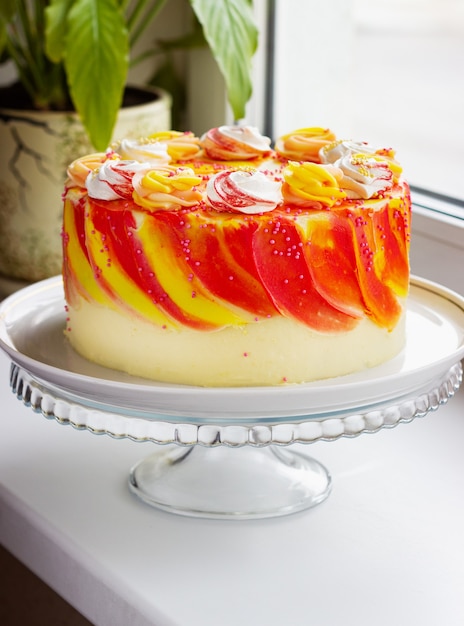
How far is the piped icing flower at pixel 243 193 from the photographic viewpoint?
793 millimetres

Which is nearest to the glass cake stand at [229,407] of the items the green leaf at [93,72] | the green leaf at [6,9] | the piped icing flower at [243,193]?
the piped icing flower at [243,193]

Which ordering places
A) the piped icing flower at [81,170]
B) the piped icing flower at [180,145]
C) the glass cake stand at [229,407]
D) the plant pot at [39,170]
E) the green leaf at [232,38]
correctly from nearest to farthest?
the glass cake stand at [229,407] < the piped icing flower at [81,170] < the piped icing flower at [180,145] < the green leaf at [232,38] < the plant pot at [39,170]

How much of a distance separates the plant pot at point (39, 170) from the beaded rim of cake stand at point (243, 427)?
62 cm

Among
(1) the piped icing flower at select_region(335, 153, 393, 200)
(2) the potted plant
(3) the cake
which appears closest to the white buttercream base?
(3) the cake

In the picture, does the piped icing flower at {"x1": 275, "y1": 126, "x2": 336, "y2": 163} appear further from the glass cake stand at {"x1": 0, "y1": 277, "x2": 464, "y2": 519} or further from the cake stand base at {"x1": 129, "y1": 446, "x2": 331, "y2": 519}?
the cake stand base at {"x1": 129, "y1": 446, "x2": 331, "y2": 519}

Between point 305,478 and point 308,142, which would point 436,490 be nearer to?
point 305,478

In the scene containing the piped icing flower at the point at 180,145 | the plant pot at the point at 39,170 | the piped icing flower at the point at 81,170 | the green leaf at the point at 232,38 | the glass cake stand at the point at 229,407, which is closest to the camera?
the glass cake stand at the point at 229,407

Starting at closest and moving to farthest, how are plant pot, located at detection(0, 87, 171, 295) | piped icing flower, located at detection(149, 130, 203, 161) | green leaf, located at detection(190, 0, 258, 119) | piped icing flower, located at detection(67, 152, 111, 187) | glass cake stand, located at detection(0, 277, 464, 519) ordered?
glass cake stand, located at detection(0, 277, 464, 519) → piped icing flower, located at detection(67, 152, 111, 187) → piped icing flower, located at detection(149, 130, 203, 161) → green leaf, located at detection(190, 0, 258, 119) → plant pot, located at detection(0, 87, 171, 295)

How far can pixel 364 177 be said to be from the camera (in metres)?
0.85

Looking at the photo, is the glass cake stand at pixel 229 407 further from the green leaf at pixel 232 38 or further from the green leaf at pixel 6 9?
the green leaf at pixel 6 9

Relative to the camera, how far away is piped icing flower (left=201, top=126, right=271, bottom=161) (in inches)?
38.9

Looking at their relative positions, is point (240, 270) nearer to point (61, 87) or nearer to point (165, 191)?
point (165, 191)

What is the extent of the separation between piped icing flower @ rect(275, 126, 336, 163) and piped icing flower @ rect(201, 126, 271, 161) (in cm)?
2

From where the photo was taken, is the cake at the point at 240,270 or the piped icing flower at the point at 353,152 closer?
the cake at the point at 240,270
